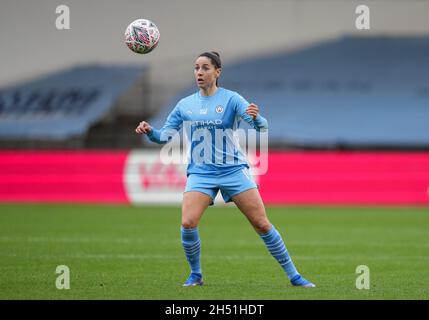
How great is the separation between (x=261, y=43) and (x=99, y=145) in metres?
5.79

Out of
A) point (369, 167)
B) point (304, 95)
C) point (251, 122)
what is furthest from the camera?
point (304, 95)

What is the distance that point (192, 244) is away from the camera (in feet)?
29.2

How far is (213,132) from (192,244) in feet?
3.43

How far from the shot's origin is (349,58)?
2814cm

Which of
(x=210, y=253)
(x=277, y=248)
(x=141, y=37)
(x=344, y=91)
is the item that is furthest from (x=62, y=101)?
(x=277, y=248)

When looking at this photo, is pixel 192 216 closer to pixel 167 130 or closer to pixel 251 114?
pixel 167 130

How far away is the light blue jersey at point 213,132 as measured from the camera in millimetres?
8891

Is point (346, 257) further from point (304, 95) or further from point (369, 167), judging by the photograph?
point (304, 95)

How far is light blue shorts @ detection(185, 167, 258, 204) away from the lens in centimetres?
884

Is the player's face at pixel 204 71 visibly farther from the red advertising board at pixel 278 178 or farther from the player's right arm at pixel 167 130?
the red advertising board at pixel 278 178

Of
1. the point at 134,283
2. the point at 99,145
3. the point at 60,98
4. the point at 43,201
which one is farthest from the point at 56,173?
the point at 134,283

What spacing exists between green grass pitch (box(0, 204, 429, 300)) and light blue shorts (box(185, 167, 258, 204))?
889mm
